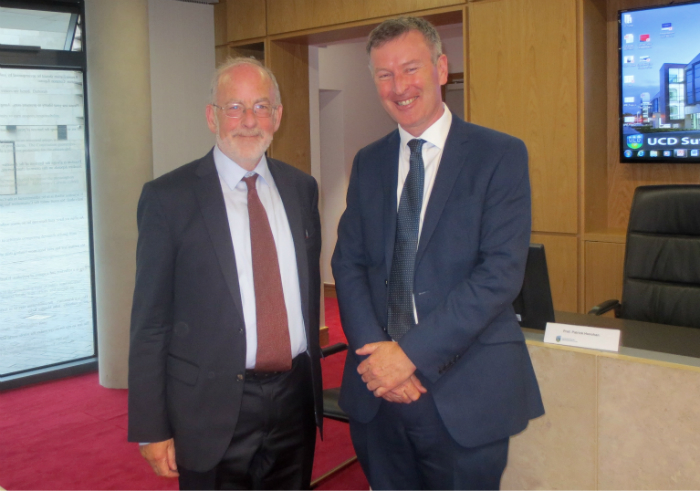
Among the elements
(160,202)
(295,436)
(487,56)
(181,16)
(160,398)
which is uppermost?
(181,16)

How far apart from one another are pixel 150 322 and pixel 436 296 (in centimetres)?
73

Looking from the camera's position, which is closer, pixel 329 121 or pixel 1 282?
pixel 1 282

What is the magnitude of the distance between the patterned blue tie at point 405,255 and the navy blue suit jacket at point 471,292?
0.07 ft

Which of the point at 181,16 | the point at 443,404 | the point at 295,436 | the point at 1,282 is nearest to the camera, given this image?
the point at 443,404

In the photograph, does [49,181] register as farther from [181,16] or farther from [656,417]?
[656,417]

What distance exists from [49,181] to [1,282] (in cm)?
81

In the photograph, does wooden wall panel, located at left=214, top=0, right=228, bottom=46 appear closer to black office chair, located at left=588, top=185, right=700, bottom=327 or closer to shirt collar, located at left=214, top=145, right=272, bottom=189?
black office chair, located at left=588, top=185, right=700, bottom=327

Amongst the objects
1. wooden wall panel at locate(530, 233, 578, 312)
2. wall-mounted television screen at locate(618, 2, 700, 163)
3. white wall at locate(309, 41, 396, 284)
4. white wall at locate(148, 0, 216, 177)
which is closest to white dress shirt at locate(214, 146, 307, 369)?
wooden wall panel at locate(530, 233, 578, 312)

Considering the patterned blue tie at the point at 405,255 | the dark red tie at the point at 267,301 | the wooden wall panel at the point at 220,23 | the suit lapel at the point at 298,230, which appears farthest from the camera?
the wooden wall panel at the point at 220,23

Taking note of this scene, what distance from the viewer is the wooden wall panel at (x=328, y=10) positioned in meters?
4.31

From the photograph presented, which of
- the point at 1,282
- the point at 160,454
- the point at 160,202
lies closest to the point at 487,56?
the point at 160,202

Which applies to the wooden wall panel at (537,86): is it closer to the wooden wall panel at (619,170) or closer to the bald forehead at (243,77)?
the wooden wall panel at (619,170)

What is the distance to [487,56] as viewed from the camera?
13.5 feet

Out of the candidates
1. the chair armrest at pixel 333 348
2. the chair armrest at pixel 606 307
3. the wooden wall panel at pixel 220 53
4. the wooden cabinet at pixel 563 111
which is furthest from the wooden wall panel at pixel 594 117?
the wooden wall panel at pixel 220 53
